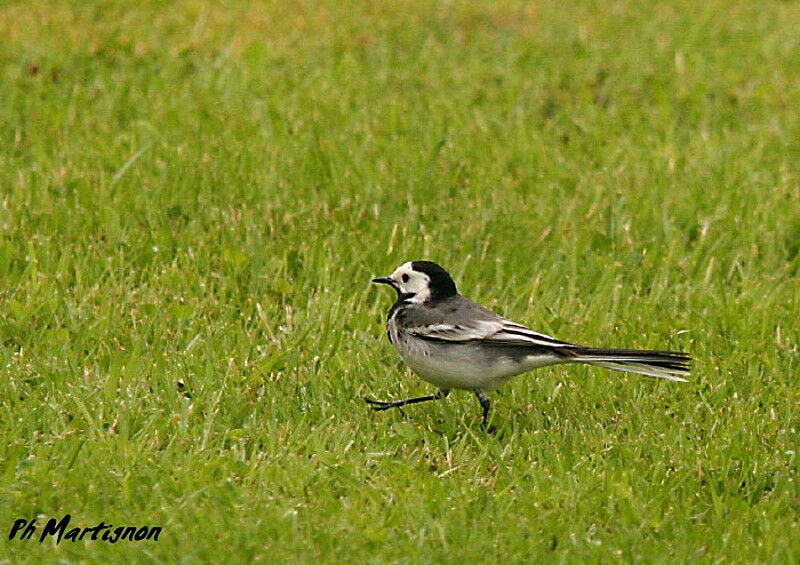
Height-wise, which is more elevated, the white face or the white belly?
the white face

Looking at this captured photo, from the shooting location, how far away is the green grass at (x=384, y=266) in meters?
5.07

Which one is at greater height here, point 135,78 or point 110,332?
point 135,78

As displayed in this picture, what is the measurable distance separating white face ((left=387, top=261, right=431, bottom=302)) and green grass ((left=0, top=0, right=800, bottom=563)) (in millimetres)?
529

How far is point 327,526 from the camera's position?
4863mm

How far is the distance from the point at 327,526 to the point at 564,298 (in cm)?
327

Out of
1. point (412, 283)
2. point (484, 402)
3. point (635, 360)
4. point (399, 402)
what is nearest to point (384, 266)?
point (412, 283)

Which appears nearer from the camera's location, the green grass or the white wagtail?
the green grass

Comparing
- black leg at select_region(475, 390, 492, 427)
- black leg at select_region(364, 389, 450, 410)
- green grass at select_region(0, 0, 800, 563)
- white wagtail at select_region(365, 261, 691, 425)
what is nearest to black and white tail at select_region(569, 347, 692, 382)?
white wagtail at select_region(365, 261, 691, 425)

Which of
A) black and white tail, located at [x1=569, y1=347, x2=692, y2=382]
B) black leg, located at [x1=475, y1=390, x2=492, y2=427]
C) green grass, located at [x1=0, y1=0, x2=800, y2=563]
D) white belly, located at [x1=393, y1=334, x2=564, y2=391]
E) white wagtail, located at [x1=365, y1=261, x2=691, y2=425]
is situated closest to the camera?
green grass, located at [x1=0, y1=0, x2=800, y2=563]

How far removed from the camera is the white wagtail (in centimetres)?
564

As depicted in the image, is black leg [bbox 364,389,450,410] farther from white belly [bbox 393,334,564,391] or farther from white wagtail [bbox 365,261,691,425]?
white belly [bbox 393,334,564,391]

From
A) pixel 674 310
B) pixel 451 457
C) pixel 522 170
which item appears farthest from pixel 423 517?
pixel 522 170

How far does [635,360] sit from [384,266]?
2625 millimetres

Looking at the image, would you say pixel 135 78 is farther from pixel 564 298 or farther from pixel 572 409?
pixel 572 409
